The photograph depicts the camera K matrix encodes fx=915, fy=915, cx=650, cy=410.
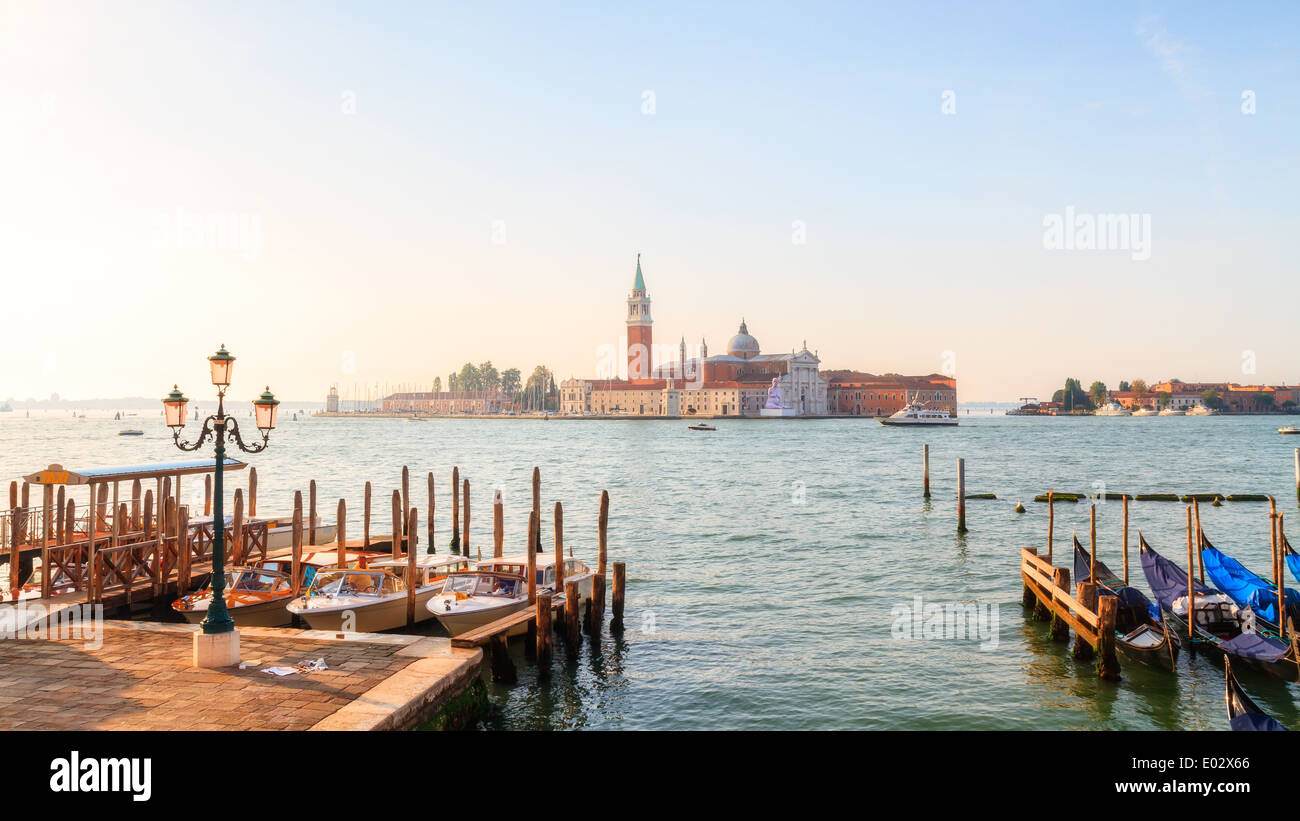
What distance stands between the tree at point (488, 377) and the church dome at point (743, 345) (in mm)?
57410

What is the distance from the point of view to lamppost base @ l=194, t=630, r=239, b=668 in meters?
7.80

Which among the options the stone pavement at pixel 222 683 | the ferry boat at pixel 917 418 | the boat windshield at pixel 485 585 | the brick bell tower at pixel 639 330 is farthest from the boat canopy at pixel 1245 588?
the brick bell tower at pixel 639 330

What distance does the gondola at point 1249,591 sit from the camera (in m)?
11.7

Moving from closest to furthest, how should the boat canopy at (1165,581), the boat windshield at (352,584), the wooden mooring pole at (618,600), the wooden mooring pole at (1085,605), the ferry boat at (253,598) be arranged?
the wooden mooring pole at (1085,605) → the ferry boat at (253,598) → the boat windshield at (352,584) → the wooden mooring pole at (618,600) → the boat canopy at (1165,581)

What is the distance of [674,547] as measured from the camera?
20953 mm

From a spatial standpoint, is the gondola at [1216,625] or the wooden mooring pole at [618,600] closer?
the gondola at [1216,625]

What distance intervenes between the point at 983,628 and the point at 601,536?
18.6ft

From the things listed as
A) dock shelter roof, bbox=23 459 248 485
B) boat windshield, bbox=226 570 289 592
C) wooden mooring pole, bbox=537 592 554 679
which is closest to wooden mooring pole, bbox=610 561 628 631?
wooden mooring pole, bbox=537 592 554 679

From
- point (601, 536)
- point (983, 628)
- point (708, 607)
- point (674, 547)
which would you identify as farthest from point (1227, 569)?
point (674, 547)

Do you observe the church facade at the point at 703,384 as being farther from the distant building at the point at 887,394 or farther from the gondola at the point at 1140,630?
the gondola at the point at 1140,630

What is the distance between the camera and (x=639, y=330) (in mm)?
142125

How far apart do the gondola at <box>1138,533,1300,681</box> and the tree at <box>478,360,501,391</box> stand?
173m

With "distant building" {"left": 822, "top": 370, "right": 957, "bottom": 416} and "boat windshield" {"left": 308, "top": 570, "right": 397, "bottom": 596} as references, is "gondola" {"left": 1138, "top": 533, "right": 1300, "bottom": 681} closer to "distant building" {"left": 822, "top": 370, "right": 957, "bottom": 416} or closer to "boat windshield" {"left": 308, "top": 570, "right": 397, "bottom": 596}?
"boat windshield" {"left": 308, "top": 570, "right": 397, "bottom": 596}

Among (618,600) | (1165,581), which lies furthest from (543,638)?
(1165,581)
